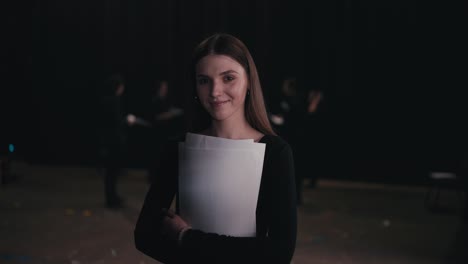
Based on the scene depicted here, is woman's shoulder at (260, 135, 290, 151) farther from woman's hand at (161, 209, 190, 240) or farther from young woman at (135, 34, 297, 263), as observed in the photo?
woman's hand at (161, 209, 190, 240)

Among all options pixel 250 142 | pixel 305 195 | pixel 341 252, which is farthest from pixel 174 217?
pixel 305 195

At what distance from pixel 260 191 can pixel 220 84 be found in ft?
0.97

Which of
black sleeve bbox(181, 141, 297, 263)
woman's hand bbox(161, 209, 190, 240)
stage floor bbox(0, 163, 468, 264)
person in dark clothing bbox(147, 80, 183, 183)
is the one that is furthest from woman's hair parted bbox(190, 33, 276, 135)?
person in dark clothing bbox(147, 80, 183, 183)

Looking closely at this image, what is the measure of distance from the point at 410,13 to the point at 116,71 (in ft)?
17.2

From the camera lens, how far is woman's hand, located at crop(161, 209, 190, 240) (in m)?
1.20

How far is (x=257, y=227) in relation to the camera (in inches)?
48.9

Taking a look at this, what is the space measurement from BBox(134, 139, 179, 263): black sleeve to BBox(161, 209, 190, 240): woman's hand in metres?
0.03

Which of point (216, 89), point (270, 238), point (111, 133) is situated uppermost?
point (216, 89)

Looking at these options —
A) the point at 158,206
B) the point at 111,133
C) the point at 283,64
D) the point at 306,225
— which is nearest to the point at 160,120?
the point at 111,133

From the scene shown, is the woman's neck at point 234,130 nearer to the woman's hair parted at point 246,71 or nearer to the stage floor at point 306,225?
the woman's hair parted at point 246,71

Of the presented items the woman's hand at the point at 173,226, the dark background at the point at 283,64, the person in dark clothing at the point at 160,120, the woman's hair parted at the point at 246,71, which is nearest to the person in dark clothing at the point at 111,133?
the person in dark clothing at the point at 160,120

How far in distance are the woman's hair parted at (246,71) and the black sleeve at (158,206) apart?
13 cm

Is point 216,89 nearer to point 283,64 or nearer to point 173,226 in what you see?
point 173,226

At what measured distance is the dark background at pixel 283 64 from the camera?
768 centimetres
